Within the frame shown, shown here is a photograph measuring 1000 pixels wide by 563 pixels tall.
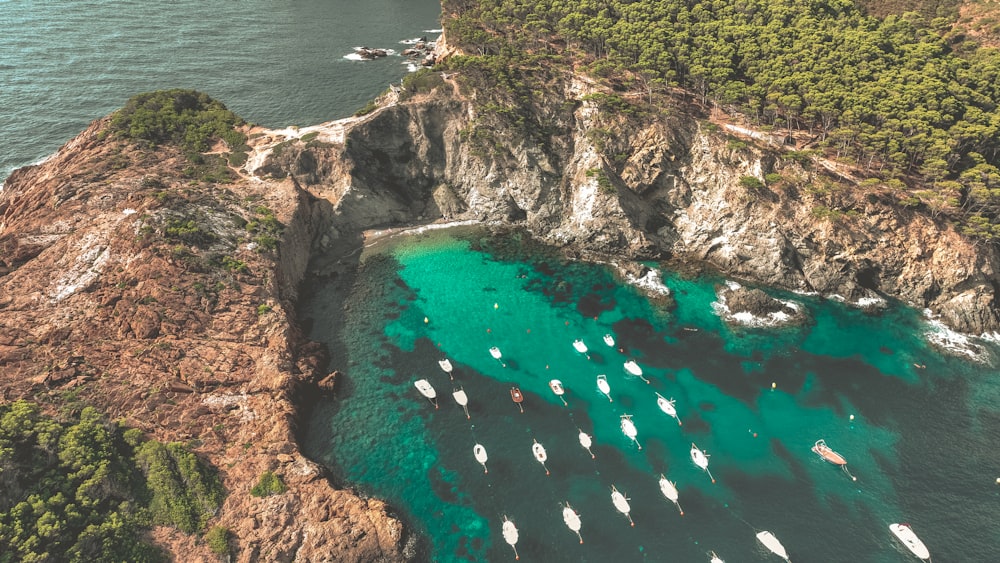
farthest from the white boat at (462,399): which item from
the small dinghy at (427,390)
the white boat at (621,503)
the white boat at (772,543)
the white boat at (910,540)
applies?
the white boat at (910,540)

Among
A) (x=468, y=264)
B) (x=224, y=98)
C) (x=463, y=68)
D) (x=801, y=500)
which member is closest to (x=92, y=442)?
(x=468, y=264)

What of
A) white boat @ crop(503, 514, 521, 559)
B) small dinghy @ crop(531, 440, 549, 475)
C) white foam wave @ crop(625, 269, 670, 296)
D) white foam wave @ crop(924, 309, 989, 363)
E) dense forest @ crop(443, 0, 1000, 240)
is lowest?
white boat @ crop(503, 514, 521, 559)

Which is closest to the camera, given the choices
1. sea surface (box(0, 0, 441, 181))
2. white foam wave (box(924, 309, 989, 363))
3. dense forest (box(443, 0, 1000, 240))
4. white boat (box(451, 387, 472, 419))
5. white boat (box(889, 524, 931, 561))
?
white boat (box(889, 524, 931, 561))

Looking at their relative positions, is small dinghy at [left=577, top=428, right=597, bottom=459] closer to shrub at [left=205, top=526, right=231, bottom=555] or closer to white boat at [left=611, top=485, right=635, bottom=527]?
white boat at [left=611, top=485, right=635, bottom=527]

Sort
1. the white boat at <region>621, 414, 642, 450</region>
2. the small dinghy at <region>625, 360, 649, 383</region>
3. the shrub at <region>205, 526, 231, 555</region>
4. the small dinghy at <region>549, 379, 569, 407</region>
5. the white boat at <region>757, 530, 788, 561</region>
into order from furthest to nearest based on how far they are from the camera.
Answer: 1. the small dinghy at <region>625, 360, 649, 383</region>
2. the small dinghy at <region>549, 379, 569, 407</region>
3. the white boat at <region>621, 414, 642, 450</region>
4. the white boat at <region>757, 530, 788, 561</region>
5. the shrub at <region>205, 526, 231, 555</region>

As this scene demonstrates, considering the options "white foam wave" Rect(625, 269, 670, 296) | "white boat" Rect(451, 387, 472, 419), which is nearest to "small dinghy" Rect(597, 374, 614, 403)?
"white boat" Rect(451, 387, 472, 419)

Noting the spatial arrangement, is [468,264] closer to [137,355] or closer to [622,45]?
[137,355]

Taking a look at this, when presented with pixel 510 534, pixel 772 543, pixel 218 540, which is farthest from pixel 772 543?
pixel 218 540
